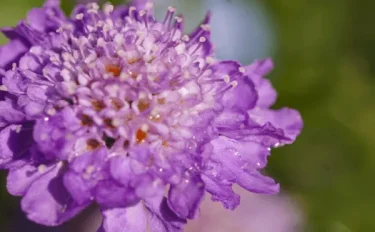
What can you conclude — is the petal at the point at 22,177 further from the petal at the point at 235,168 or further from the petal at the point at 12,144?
the petal at the point at 235,168

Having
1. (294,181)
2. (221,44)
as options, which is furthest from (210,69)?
(221,44)

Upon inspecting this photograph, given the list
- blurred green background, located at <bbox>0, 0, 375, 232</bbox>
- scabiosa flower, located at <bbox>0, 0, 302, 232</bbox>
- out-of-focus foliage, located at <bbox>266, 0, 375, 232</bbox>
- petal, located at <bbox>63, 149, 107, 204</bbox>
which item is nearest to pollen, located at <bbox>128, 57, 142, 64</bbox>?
scabiosa flower, located at <bbox>0, 0, 302, 232</bbox>

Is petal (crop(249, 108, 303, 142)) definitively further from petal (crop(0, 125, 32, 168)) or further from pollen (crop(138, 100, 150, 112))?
petal (crop(0, 125, 32, 168))

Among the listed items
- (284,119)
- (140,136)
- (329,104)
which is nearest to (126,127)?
(140,136)

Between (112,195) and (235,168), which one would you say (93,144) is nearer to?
(112,195)

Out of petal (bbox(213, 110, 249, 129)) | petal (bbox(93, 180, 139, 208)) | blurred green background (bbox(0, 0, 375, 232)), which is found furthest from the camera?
blurred green background (bbox(0, 0, 375, 232))

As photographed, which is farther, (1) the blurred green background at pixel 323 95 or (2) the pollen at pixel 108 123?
(1) the blurred green background at pixel 323 95

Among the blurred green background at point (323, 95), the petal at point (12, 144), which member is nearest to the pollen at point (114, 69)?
the petal at point (12, 144)
